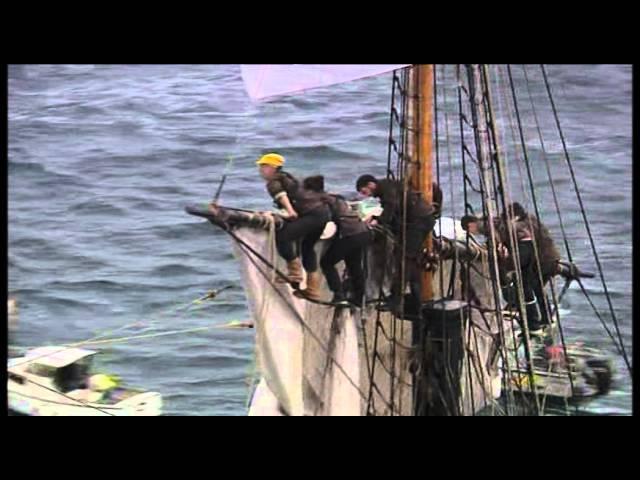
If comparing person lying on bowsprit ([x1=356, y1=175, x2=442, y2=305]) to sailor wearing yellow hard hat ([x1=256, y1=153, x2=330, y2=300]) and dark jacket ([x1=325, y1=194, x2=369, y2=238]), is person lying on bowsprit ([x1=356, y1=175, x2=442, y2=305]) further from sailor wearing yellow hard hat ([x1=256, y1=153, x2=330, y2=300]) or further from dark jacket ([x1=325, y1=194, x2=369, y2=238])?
sailor wearing yellow hard hat ([x1=256, y1=153, x2=330, y2=300])

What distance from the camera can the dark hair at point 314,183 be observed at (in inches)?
169

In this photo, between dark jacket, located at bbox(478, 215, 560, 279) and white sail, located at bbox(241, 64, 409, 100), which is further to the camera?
dark jacket, located at bbox(478, 215, 560, 279)

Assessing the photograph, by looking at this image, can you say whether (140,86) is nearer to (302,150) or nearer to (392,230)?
(302,150)

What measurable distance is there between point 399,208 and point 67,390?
139 cm

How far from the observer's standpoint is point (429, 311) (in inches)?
172

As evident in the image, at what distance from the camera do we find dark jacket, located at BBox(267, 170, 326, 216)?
429 cm

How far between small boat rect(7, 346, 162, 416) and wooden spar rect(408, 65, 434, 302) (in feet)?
4.06

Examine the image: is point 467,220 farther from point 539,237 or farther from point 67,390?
point 67,390

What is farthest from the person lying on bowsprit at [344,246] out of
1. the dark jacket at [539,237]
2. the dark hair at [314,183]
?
the dark jacket at [539,237]

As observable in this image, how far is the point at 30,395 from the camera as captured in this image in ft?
14.3

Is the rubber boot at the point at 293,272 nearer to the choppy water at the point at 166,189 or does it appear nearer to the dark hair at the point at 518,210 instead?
the choppy water at the point at 166,189

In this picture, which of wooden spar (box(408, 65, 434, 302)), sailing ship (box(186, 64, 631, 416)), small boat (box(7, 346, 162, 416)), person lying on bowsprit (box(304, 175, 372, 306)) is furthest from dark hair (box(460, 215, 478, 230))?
small boat (box(7, 346, 162, 416))

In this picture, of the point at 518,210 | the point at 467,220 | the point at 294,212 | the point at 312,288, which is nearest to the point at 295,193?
the point at 294,212
